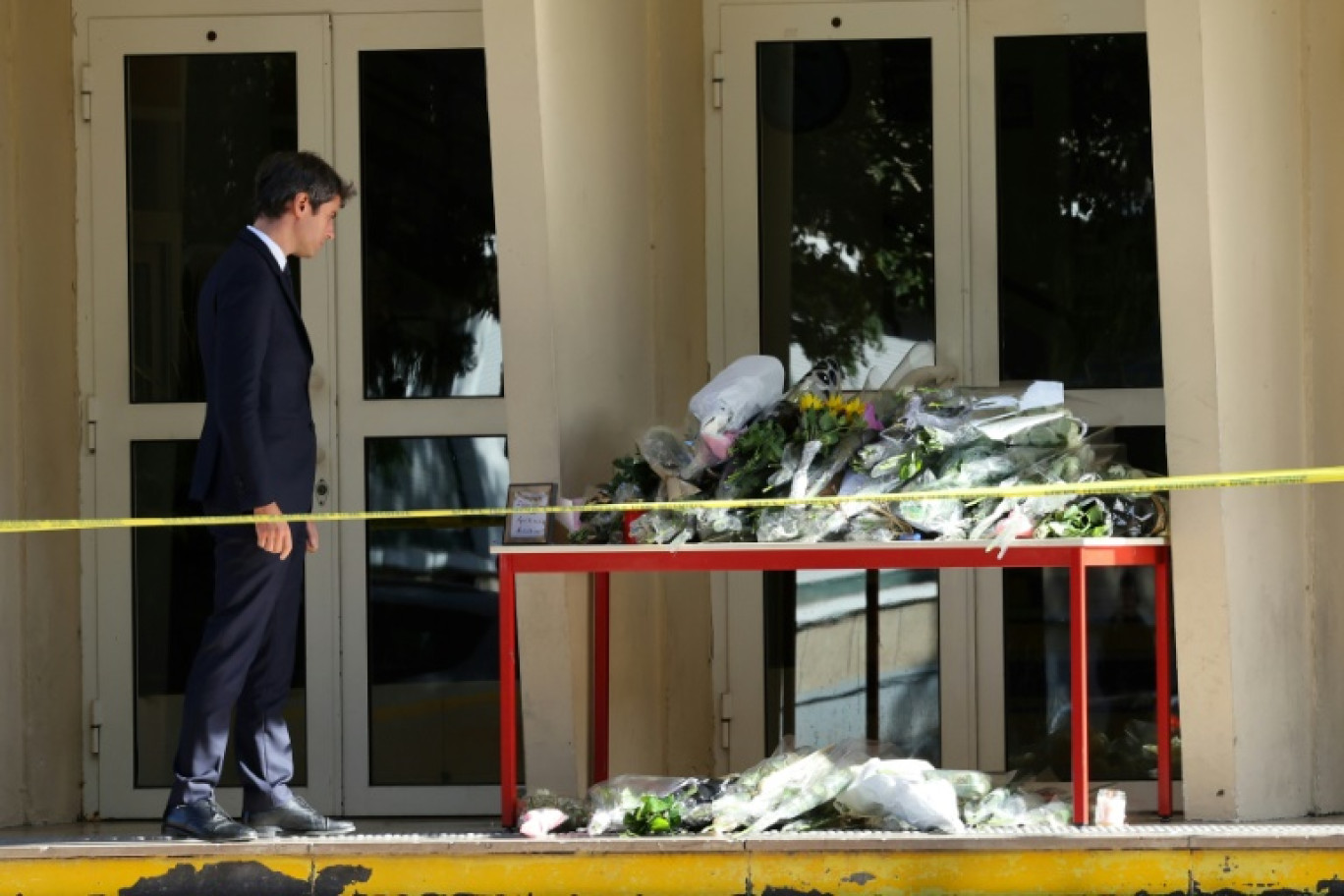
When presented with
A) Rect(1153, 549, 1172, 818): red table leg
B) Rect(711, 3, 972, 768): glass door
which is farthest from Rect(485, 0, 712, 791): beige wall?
Rect(1153, 549, 1172, 818): red table leg

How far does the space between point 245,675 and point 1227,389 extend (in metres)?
2.76

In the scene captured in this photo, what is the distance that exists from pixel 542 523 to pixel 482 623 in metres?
1.56

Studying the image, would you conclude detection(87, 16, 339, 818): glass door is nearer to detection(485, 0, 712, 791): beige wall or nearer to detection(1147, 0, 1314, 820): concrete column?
detection(485, 0, 712, 791): beige wall

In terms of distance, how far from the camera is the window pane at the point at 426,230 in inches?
295

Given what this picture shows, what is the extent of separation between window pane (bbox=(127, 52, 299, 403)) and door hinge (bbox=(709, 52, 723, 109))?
4.71 ft

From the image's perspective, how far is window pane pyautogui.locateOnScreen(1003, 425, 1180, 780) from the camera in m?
7.17

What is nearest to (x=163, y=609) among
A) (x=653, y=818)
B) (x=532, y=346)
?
(x=532, y=346)

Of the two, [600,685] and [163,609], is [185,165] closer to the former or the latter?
[163,609]

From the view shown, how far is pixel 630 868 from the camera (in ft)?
18.0

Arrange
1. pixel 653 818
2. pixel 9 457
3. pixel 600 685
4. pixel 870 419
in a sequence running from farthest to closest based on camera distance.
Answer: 1. pixel 9 457
2. pixel 600 685
3. pixel 870 419
4. pixel 653 818

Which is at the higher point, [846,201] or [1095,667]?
[846,201]

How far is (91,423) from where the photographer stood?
7.45 meters

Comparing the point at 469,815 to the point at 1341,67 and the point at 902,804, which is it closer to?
the point at 902,804

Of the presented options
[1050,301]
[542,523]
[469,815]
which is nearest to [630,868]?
[542,523]
